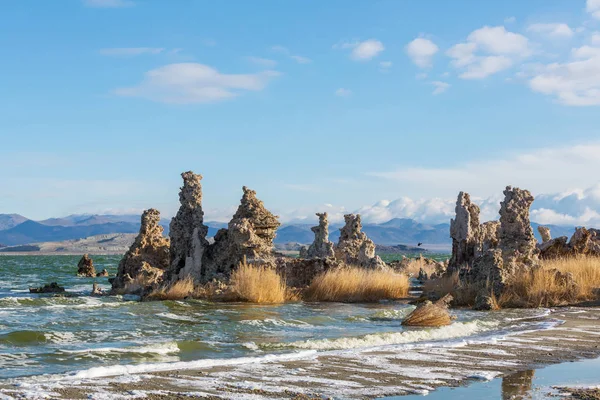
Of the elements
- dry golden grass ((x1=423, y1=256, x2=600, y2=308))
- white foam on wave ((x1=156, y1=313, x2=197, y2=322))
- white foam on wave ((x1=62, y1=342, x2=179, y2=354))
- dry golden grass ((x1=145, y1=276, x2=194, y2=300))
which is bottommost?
white foam on wave ((x1=62, y1=342, x2=179, y2=354))

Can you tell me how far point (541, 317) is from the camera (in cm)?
1705

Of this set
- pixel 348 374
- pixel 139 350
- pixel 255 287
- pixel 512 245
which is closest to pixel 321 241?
pixel 512 245

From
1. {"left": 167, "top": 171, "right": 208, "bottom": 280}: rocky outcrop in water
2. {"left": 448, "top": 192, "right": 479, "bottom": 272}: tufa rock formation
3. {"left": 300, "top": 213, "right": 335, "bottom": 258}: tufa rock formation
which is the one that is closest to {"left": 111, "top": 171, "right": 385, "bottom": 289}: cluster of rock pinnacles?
{"left": 167, "top": 171, "right": 208, "bottom": 280}: rocky outcrop in water

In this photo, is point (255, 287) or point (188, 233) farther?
point (188, 233)

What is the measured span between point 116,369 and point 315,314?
8917mm

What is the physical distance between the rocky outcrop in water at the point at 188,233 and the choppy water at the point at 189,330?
2.86 meters

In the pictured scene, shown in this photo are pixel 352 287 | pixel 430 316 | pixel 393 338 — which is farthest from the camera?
pixel 352 287

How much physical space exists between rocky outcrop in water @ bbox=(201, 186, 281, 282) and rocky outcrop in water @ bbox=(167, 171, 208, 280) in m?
0.35

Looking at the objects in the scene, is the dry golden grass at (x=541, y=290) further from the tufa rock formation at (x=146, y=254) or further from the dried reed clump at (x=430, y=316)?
the tufa rock formation at (x=146, y=254)

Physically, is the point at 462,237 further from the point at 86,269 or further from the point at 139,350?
the point at 86,269

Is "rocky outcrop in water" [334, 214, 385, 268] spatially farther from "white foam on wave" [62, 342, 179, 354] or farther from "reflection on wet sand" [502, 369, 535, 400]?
"reflection on wet sand" [502, 369, 535, 400]

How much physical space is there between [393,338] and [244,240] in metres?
9.86

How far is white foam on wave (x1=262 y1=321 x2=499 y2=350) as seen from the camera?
12406 mm

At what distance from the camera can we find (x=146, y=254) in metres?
27.7
